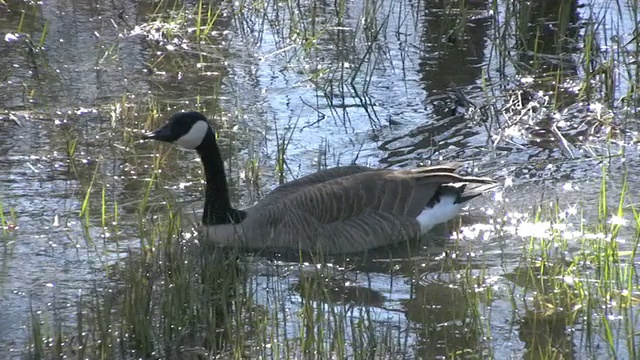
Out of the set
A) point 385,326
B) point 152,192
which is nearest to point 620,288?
point 385,326

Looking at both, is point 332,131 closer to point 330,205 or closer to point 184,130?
point 330,205

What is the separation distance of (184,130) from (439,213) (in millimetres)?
1867

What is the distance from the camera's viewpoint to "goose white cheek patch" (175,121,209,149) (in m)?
8.00

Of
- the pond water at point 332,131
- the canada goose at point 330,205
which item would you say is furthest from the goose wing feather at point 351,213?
the pond water at point 332,131

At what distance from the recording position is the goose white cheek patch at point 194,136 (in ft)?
26.2

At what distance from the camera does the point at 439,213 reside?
851 centimetres

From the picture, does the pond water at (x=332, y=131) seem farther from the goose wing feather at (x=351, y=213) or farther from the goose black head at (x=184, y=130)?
the goose black head at (x=184, y=130)

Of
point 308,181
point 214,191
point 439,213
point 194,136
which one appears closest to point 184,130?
point 194,136

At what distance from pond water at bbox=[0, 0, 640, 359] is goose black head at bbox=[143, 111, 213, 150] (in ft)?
1.50

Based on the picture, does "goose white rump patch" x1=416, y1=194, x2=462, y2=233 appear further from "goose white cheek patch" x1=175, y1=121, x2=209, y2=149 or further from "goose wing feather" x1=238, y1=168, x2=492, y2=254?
"goose white cheek patch" x1=175, y1=121, x2=209, y2=149

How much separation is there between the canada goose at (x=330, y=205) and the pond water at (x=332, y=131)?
24 cm

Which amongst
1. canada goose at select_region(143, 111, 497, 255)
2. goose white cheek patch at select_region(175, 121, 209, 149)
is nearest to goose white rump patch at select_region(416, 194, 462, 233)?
canada goose at select_region(143, 111, 497, 255)

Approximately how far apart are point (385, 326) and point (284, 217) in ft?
5.96

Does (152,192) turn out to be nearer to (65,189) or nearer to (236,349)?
(65,189)
